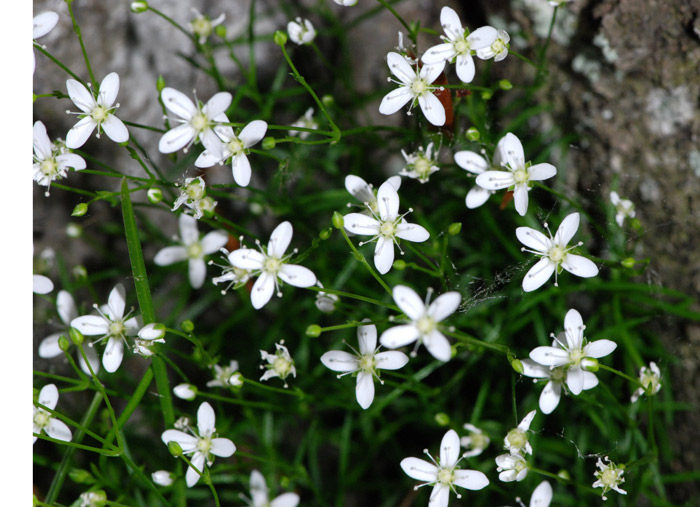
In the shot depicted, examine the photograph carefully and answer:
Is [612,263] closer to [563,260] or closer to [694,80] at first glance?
[563,260]

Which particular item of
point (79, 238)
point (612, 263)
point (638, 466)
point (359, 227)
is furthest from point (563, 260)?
point (79, 238)

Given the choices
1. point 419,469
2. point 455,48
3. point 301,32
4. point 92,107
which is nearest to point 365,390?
point 419,469

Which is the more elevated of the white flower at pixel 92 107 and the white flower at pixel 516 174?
the white flower at pixel 92 107

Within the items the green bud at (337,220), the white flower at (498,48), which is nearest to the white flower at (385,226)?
the green bud at (337,220)


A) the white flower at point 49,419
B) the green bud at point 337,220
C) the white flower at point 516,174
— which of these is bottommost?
the white flower at point 49,419

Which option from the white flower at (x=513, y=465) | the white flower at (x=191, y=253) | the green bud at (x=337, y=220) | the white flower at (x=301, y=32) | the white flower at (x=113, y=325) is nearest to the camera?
the green bud at (x=337, y=220)

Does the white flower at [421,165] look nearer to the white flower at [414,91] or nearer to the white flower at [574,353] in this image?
the white flower at [414,91]

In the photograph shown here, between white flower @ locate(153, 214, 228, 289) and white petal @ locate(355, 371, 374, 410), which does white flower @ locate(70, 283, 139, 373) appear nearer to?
white flower @ locate(153, 214, 228, 289)

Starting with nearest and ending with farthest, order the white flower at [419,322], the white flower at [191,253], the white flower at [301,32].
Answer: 1. the white flower at [419,322]
2. the white flower at [301,32]
3. the white flower at [191,253]
